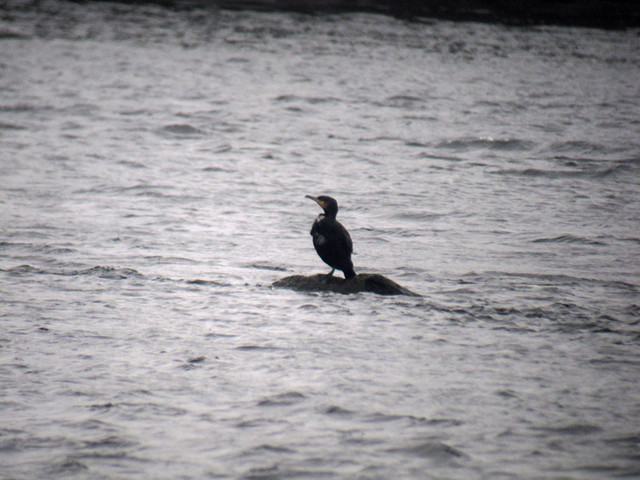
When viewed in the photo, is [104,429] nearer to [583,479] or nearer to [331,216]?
[583,479]

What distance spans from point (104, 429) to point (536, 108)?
1741 centimetres

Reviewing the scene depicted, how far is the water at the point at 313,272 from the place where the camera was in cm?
567

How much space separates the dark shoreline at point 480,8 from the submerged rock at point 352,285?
29.2 meters

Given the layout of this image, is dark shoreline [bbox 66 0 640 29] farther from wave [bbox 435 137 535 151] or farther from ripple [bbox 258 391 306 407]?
ripple [bbox 258 391 306 407]

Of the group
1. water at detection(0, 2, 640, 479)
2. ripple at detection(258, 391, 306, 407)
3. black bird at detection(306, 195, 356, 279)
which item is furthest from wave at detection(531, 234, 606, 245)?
ripple at detection(258, 391, 306, 407)

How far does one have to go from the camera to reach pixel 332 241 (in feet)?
27.0

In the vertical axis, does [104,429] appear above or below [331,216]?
below

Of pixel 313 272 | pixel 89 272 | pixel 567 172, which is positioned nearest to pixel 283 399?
pixel 313 272

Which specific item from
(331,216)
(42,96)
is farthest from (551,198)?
(42,96)

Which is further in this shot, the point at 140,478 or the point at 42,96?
the point at 42,96

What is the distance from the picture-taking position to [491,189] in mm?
14430

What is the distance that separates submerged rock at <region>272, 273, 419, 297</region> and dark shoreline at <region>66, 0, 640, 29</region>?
2925 centimetres

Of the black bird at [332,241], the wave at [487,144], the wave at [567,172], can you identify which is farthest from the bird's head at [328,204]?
the wave at [487,144]

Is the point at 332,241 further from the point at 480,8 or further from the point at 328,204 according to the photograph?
the point at 480,8
